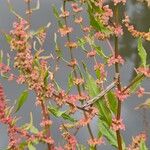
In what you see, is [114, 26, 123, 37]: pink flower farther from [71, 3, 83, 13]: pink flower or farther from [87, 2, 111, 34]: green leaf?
[71, 3, 83, 13]: pink flower

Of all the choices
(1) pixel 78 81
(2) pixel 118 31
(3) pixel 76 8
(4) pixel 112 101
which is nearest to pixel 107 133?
(4) pixel 112 101

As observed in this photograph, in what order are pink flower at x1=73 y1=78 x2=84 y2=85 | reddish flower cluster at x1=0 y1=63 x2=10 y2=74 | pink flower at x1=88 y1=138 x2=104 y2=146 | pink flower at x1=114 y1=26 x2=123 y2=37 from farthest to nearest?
pink flower at x1=73 y1=78 x2=84 y2=85 → pink flower at x1=88 y1=138 x2=104 y2=146 → reddish flower cluster at x1=0 y1=63 x2=10 y2=74 → pink flower at x1=114 y1=26 x2=123 y2=37

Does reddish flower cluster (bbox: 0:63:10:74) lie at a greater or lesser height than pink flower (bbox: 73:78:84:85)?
lesser

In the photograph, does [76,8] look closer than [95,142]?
No

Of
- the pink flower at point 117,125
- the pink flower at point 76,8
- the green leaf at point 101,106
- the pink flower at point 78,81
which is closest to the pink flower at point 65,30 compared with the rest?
the pink flower at point 76,8

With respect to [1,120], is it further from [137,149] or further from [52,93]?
[137,149]

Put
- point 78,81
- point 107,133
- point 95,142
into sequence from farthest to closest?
point 78,81, point 95,142, point 107,133

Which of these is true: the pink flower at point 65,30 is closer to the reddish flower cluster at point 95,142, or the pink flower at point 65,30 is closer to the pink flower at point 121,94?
the reddish flower cluster at point 95,142

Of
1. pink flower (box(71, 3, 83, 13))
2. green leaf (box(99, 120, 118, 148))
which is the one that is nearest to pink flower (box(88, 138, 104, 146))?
green leaf (box(99, 120, 118, 148))

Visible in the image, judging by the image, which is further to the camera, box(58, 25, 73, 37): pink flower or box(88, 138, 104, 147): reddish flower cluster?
box(58, 25, 73, 37): pink flower

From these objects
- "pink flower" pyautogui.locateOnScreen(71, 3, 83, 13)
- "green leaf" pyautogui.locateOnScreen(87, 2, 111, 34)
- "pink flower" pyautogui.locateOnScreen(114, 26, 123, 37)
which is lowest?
"pink flower" pyautogui.locateOnScreen(114, 26, 123, 37)

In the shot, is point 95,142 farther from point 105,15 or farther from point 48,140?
point 105,15
